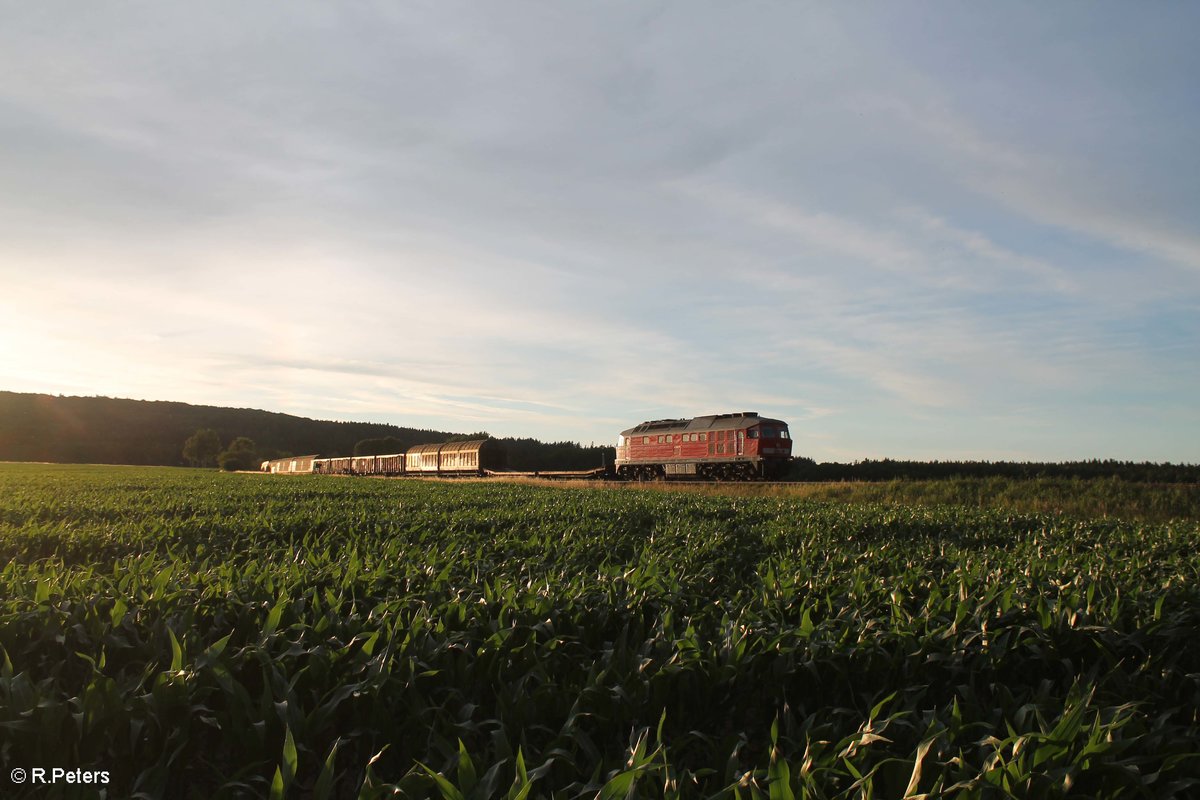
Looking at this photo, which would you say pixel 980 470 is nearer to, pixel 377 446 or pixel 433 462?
pixel 433 462

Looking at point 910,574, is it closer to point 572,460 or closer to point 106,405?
point 572,460

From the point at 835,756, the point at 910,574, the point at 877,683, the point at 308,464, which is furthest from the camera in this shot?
the point at 308,464

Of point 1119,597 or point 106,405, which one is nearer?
point 1119,597

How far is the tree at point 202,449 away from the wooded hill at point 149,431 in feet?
23.9

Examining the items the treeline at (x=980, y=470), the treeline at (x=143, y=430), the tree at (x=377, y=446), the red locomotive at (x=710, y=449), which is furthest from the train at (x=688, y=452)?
the treeline at (x=143, y=430)

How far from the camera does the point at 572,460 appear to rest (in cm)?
9144

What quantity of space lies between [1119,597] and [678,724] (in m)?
4.32

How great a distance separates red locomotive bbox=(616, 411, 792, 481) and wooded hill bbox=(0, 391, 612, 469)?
156ft

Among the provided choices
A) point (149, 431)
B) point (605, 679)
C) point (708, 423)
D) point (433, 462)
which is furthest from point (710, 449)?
point (149, 431)

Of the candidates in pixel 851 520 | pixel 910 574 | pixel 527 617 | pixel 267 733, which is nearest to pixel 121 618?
pixel 267 733

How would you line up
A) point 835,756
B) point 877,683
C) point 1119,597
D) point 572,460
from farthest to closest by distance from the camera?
point 572,460 → point 1119,597 → point 877,683 → point 835,756

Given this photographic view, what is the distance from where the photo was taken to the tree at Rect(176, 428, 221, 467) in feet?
396

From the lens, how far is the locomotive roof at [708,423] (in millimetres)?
37500

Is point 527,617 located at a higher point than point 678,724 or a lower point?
higher
